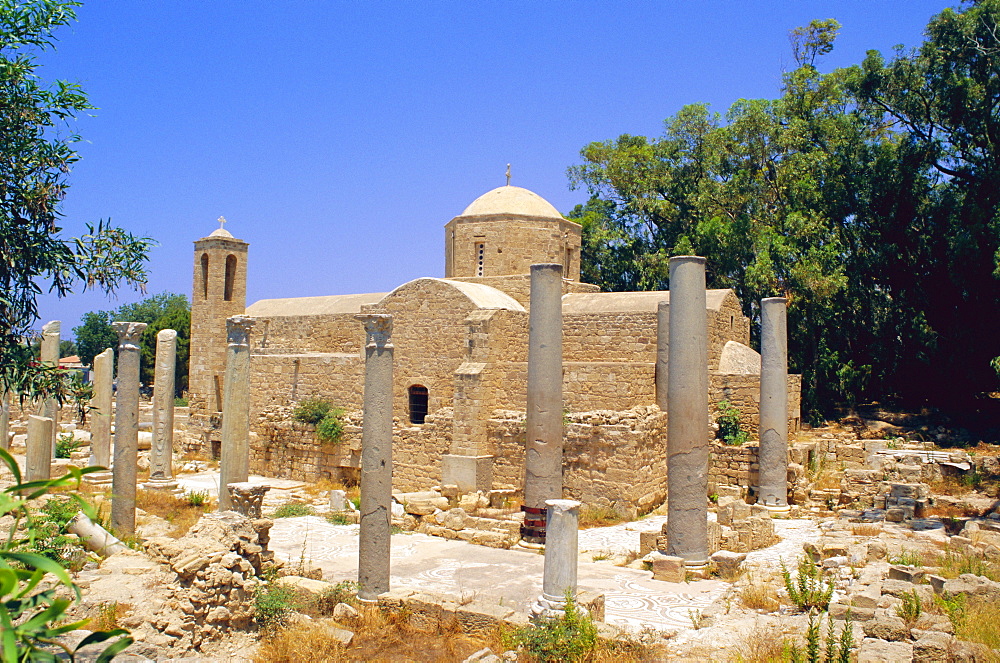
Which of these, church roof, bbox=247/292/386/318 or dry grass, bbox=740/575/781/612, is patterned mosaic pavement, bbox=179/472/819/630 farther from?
church roof, bbox=247/292/386/318

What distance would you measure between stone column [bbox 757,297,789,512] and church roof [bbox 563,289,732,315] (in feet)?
10.2

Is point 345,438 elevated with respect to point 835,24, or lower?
lower

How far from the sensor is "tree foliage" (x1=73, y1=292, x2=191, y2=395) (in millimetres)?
38375

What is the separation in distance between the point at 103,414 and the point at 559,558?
33.2ft

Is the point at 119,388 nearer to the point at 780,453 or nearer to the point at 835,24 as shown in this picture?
the point at 780,453

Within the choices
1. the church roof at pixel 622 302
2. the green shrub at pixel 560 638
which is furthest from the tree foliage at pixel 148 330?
the green shrub at pixel 560 638

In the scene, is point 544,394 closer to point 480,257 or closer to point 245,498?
point 245,498

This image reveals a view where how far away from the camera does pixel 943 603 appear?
252 inches

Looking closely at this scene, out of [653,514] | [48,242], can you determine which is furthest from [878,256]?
[48,242]

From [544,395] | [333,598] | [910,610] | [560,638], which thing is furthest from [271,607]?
[910,610]

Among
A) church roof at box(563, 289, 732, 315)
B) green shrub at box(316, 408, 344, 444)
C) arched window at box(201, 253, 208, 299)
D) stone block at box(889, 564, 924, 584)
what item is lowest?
stone block at box(889, 564, 924, 584)

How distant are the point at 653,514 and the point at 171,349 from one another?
9.30 m

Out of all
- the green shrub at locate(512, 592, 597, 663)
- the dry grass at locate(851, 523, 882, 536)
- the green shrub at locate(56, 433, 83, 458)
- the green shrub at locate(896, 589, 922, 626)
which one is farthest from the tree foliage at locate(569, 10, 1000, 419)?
the green shrub at locate(56, 433, 83, 458)

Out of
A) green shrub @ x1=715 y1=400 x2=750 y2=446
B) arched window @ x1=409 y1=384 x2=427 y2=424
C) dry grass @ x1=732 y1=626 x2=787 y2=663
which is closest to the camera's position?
dry grass @ x1=732 y1=626 x2=787 y2=663
